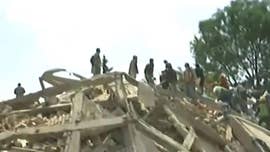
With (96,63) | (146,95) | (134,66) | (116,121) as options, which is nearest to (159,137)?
(116,121)

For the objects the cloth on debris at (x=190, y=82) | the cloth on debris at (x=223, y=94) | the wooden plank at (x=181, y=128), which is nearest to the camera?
the wooden plank at (x=181, y=128)

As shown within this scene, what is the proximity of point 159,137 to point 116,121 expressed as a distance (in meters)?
0.92

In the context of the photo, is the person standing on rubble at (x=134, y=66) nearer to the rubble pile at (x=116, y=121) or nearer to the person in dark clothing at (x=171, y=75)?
the person in dark clothing at (x=171, y=75)

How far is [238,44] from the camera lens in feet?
144

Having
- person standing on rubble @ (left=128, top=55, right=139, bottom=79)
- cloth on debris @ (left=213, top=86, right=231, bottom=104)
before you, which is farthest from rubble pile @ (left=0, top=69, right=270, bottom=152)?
person standing on rubble @ (left=128, top=55, right=139, bottom=79)

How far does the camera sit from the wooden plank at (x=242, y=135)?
1697cm

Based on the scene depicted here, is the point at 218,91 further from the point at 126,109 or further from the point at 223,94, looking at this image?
the point at 126,109

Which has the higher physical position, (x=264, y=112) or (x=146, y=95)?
(x=146, y=95)

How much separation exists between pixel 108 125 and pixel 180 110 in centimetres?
230

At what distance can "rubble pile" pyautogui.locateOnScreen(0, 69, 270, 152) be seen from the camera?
1499 cm

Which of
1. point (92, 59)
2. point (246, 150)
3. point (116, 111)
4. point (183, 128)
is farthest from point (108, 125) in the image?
point (92, 59)

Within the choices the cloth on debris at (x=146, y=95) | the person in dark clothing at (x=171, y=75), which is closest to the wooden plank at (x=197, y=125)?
the cloth on debris at (x=146, y=95)

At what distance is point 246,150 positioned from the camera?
1703 cm

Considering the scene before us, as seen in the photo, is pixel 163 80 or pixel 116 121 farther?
pixel 163 80
